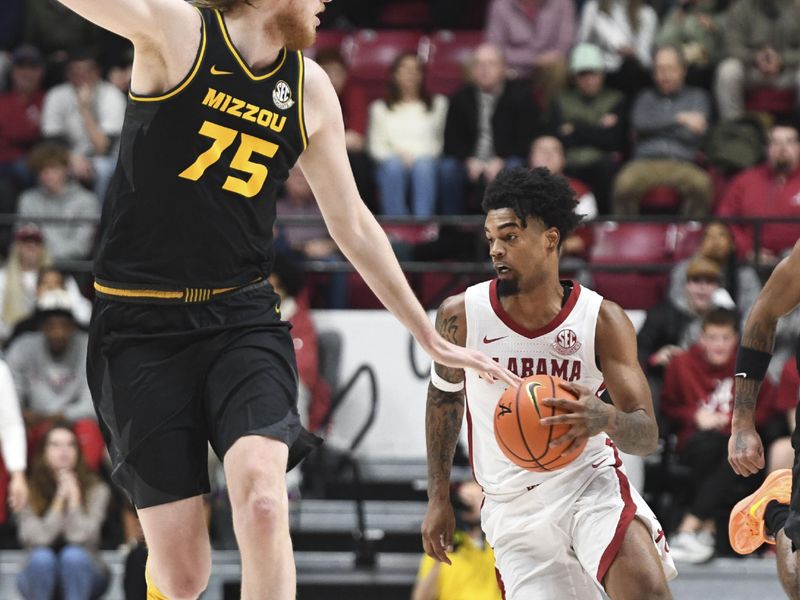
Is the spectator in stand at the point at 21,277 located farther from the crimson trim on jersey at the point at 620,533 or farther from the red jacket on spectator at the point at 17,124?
the crimson trim on jersey at the point at 620,533

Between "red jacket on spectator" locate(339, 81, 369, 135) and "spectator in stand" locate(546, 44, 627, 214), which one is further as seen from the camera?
"red jacket on spectator" locate(339, 81, 369, 135)

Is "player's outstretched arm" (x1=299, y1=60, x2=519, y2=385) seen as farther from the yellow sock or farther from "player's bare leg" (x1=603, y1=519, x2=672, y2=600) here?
the yellow sock

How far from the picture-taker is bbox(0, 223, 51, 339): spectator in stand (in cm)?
1027

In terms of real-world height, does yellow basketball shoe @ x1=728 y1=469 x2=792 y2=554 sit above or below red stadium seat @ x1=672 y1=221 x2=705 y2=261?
below

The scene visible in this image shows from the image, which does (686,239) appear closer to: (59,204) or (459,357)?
(59,204)

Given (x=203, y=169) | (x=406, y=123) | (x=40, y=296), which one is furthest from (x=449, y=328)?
(x=406, y=123)

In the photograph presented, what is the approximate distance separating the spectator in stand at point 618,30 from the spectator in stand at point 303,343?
360 centimetres

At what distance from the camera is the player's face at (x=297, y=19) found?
4.45 metres

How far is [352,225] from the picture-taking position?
15.4 ft

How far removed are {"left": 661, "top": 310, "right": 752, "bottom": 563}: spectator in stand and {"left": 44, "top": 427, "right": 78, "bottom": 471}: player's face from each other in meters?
3.82

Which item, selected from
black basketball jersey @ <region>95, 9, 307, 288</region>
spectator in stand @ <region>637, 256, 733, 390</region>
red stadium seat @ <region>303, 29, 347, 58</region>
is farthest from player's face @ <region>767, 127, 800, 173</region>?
black basketball jersey @ <region>95, 9, 307, 288</region>

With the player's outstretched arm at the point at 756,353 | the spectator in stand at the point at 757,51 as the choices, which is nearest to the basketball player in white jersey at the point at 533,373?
the player's outstretched arm at the point at 756,353

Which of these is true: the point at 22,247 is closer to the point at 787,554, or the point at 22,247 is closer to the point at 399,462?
the point at 399,462

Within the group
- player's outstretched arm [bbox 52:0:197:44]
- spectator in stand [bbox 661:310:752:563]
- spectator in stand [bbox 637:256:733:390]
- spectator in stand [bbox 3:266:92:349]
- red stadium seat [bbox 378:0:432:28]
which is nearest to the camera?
player's outstretched arm [bbox 52:0:197:44]
